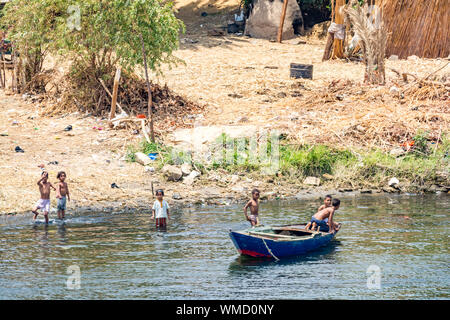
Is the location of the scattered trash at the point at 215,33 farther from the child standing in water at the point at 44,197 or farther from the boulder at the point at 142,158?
the child standing in water at the point at 44,197

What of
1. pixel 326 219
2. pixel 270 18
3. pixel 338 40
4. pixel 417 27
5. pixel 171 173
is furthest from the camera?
pixel 270 18

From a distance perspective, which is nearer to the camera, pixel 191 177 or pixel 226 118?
pixel 191 177

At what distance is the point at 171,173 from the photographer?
13664 mm

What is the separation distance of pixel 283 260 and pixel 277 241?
0.38m

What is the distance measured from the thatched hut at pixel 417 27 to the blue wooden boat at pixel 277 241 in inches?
454

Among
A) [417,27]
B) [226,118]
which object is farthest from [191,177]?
[417,27]

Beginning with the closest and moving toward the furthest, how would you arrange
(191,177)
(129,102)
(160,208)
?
(160,208), (191,177), (129,102)

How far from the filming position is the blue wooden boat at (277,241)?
9609 mm

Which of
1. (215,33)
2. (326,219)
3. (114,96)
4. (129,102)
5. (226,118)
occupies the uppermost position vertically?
(215,33)

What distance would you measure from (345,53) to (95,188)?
11.6m

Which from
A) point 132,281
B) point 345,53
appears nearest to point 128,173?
point 132,281

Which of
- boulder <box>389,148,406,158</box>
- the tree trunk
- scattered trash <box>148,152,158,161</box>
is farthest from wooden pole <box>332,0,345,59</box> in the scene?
scattered trash <box>148,152,158,161</box>

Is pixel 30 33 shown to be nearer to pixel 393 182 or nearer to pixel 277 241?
pixel 393 182

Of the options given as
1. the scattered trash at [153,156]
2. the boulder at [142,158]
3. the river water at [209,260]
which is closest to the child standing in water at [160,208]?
the river water at [209,260]
